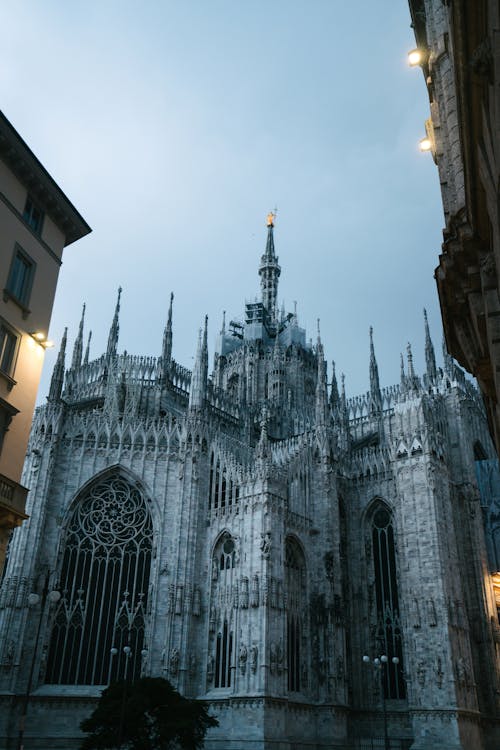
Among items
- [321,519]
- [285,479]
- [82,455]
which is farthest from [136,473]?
[321,519]

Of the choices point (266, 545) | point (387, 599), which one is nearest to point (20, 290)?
point (266, 545)

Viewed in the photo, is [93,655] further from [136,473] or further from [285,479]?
[285,479]

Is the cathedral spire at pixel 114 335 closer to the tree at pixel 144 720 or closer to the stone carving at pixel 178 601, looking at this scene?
the stone carving at pixel 178 601

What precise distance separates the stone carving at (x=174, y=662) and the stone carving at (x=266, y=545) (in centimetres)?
657

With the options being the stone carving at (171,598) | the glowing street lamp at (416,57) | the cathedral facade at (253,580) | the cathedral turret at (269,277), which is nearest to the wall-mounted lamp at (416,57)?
the glowing street lamp at (416,57)

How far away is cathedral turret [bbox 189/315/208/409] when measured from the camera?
133ft

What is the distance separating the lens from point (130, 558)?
36.3 metres

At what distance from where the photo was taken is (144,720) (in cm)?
2569

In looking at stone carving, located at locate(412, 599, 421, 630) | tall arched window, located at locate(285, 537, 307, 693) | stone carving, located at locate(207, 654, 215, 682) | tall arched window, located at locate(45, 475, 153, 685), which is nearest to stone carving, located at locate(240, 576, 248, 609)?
tall arched window, located at locate(285, 537, 307, 693)

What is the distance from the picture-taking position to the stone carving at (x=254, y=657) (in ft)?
105

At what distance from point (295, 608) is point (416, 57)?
91.9 ft

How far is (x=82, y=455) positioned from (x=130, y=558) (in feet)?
21.2

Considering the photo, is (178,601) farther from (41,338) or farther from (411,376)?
(411,376)

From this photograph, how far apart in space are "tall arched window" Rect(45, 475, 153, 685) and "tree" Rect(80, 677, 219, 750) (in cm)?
771
